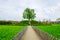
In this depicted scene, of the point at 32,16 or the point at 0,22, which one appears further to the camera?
the point at 32,16

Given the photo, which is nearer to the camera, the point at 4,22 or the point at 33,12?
the point at 4,22

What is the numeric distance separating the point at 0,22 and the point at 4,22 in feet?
7.58

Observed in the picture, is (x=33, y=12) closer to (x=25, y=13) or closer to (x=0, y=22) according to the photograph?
(x=25, y=13)

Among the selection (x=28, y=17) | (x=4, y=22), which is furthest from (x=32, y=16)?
(x=4, y=22)

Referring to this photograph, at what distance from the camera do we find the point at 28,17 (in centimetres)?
13838

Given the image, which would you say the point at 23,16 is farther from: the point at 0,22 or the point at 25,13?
the point at 0,22

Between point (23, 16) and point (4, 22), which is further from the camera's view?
A: point (23, 16)

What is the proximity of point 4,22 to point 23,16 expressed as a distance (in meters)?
26.7

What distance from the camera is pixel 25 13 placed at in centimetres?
14150

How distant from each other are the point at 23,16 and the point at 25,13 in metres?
4.89

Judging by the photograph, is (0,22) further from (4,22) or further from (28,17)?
(28,17)

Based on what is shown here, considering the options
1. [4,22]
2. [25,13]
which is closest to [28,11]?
[25,13]

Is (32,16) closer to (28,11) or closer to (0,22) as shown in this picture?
(28,11)

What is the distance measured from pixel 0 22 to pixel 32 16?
32175 mm
